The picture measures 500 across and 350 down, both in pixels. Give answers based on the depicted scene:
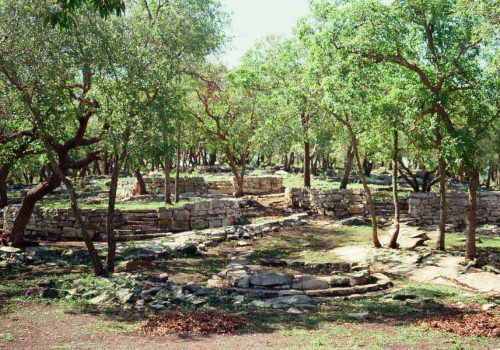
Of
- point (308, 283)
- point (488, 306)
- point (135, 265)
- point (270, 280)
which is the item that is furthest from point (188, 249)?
point (488, 306)

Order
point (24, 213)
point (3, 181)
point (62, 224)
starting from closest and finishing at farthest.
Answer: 1. point (24, 213)
2. point (62, 224)
3. point (3, 181)

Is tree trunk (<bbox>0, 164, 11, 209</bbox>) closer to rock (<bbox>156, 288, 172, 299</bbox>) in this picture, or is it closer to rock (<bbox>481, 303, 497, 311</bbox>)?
rock (<bbox>156, 288, 172, 299</bbox>)

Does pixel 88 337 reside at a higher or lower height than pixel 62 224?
lower

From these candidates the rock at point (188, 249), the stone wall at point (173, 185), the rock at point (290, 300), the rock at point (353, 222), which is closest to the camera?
the rock at point (290, 300)

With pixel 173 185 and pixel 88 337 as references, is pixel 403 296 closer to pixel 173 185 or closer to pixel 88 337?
pixel 88 337

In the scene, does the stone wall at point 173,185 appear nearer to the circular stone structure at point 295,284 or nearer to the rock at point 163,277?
the rock at point 163,277

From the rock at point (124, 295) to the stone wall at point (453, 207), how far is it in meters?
20.2

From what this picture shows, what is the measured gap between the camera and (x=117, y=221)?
865 inches

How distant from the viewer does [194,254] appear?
60.7 feet

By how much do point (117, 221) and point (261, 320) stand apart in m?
13.4

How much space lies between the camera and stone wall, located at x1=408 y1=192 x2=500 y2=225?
2806 cm

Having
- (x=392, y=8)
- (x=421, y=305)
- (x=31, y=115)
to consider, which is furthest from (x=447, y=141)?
(x=31, y=115)

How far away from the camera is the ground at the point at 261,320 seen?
856 cm

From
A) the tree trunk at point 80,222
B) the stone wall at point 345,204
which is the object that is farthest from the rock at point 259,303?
the stone wall at point 345,204
